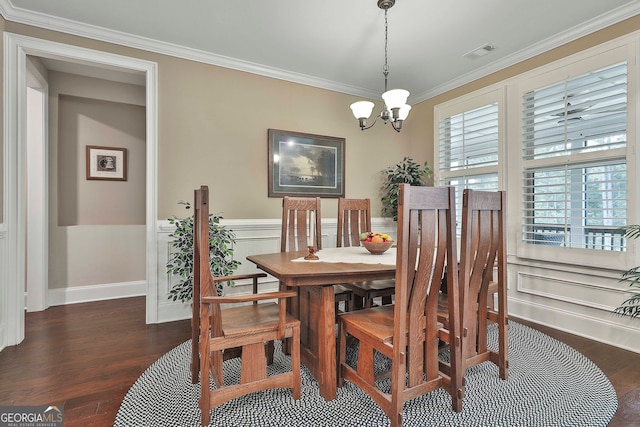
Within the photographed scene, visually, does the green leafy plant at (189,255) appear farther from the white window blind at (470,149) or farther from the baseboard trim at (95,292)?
the white window blind at (470,149)

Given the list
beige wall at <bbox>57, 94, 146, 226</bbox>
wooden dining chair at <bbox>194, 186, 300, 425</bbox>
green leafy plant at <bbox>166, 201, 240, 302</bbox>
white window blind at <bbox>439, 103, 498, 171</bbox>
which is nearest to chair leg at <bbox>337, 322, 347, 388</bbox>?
wooden dining chair at <bbox>194, 186, 300, 425</bbox>

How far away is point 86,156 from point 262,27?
2.70m

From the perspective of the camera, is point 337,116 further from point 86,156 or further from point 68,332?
point 68,332

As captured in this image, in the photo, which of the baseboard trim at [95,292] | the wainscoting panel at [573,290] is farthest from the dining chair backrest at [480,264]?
the baseboard trim at [95,292]

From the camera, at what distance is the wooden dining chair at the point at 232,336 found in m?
1.62

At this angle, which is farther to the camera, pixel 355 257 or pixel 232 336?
pixel 355 257

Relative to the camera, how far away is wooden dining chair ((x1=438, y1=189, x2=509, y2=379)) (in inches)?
73.2

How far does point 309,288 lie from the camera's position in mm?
2109

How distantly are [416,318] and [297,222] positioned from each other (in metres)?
1.63

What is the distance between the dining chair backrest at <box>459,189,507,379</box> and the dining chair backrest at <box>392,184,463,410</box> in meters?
0.16

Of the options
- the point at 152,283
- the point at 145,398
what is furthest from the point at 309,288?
the point at 152,283

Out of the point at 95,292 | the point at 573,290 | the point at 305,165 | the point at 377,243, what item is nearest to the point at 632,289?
the point at 573,290

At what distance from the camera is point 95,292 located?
3.96 metres

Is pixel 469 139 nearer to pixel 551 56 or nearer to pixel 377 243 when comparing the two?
pixel 551 56
